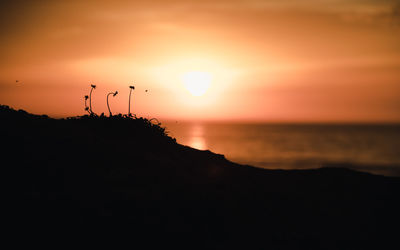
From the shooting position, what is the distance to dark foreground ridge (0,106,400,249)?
15.2 ft

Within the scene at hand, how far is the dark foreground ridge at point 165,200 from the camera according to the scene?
462 centimetres

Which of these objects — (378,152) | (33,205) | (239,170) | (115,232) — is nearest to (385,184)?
(239,170)

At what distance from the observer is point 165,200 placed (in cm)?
551

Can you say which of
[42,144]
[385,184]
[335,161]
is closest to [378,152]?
[335,161]

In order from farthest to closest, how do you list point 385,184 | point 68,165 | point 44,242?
1. point 385,184
2. point 68,165
3. point 44,242

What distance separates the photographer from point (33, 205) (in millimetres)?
4648

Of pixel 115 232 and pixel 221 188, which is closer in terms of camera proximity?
pixel 115 232

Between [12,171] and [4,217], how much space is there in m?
1.31

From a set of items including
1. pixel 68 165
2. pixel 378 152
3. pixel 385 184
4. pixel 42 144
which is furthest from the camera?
pixel 378 152

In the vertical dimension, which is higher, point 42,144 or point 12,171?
point 42,144

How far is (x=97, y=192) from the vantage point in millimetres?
5293

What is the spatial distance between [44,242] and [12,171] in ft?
6.35

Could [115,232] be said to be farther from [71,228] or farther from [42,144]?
[42,144]

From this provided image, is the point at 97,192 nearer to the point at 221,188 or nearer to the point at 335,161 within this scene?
the point at 221,188
